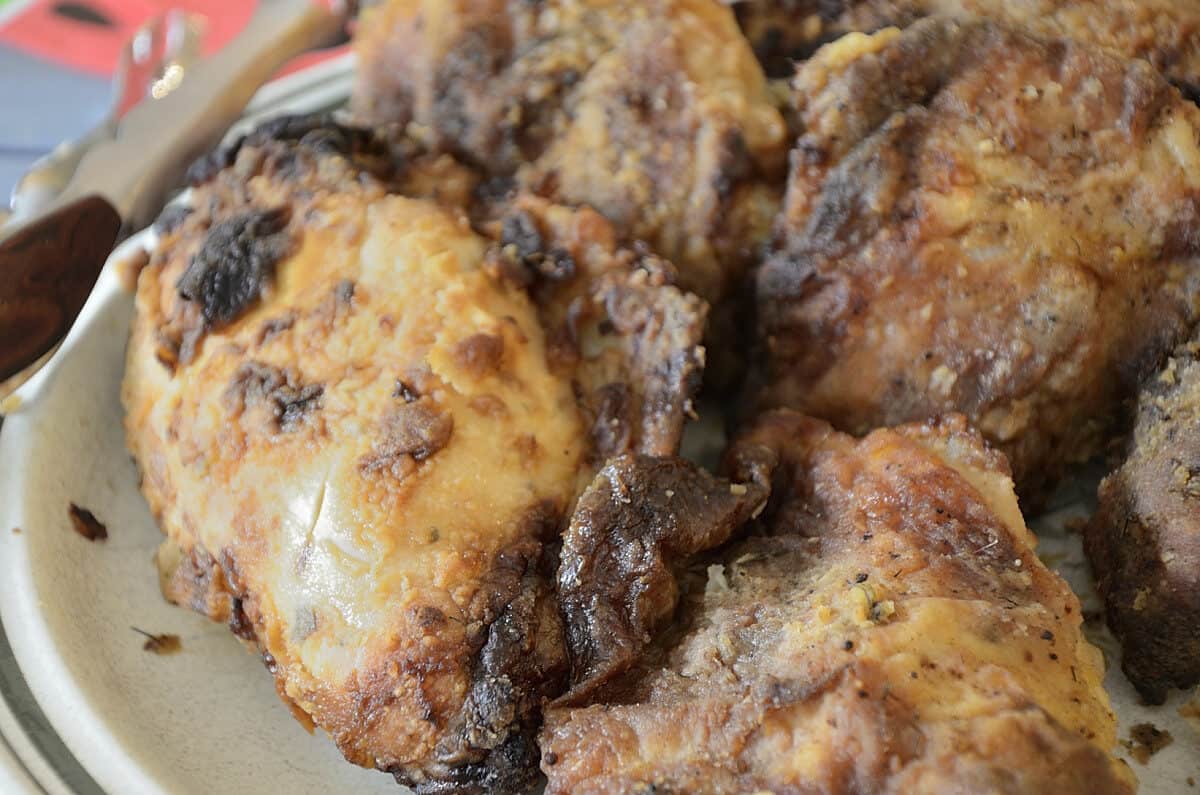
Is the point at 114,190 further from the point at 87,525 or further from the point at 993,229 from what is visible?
the point at 993,229

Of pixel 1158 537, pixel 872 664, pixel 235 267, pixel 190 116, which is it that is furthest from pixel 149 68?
pixel 1158 537

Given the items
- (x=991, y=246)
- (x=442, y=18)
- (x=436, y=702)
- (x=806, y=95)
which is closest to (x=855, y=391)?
(x=991, y=246)

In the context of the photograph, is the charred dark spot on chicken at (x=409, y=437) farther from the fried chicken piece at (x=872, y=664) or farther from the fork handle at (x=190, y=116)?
the fork handle at (x=190, y=116)

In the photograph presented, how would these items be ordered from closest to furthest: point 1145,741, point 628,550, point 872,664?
point 872,664
point 628,550
point 1145,741

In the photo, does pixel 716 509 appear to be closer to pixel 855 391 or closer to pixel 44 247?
pixel 855 391

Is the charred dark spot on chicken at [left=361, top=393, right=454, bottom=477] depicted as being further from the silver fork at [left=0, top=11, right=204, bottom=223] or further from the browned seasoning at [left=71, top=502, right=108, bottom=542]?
the silver fork at [left=0, top=11, right=204, bottom=223]

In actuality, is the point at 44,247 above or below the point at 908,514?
above
